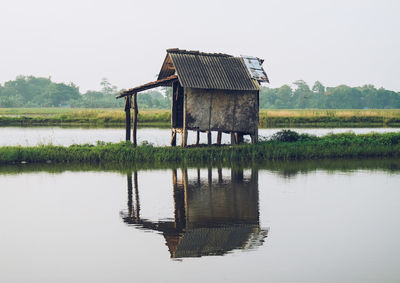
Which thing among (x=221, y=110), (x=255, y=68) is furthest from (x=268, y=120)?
(x=221, y=110)

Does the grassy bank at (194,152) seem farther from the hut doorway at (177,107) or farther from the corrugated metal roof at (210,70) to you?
the hut doorway at (177,107)

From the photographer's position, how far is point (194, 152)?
20750 mm

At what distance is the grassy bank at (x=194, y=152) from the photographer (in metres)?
20.4

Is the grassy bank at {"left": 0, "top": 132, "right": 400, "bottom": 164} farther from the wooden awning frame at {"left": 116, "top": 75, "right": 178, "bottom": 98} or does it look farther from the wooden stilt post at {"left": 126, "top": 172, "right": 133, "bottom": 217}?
the wooden stilt post at {"left": 126, "top": 172, "right": 133, "bottom": 217}

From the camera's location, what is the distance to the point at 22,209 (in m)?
12.3

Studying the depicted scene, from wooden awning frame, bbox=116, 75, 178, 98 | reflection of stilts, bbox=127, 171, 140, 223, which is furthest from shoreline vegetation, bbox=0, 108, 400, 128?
reflection of stilts, bbox=127, 171, 140, 223

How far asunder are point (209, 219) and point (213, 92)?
38.5 ft

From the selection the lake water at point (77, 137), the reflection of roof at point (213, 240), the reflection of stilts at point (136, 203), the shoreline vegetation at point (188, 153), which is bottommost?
the reflection of roof at point (213, 240)

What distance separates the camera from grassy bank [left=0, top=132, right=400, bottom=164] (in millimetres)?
20438

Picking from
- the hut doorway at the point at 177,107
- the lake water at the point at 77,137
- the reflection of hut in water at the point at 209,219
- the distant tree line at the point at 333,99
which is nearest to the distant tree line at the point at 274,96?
the distant tree line at the point at 333,99

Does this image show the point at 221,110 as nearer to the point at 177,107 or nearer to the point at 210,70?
the point at 210,70

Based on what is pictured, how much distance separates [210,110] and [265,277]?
48.9 feet

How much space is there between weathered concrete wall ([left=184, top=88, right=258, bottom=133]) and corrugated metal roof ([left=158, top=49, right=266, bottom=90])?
0.49 m

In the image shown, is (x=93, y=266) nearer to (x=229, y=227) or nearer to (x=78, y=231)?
(x=78, y=231)
